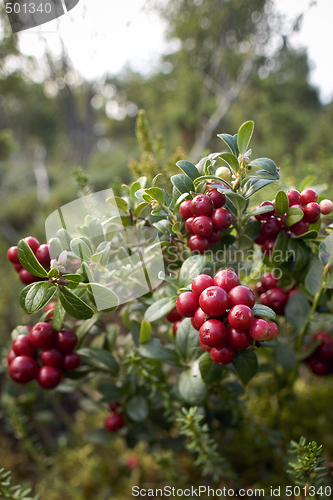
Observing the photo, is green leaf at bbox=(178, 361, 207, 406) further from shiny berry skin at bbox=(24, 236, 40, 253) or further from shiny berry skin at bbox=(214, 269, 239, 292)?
shiny berry skin at bbox=(24, 236, 40, 253)

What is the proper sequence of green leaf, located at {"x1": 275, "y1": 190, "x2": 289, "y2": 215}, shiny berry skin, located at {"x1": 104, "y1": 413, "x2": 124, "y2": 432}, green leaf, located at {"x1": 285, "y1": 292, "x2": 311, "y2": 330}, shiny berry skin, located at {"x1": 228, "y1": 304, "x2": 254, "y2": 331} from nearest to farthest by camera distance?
shiny berry skin, located at {"x1": 228, "y1": 304, "x2": 254, "y2": 331}, green leaf, located at {"x1": 275, "y1": 190, "x2": 289, "y2": 215}, green leaf, located at {"x1": 285, "y1": 292, "x2": 311, "y2": 330}, shiny berry skin, located at {"x1": 104, "y1": 413, "x2": 124, "y2": 432}

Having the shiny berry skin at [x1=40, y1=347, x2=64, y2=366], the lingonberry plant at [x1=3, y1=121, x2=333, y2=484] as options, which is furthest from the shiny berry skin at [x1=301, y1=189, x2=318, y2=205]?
the shiny berry skin at [x1=40, y1=347, x2=64, y2=366]

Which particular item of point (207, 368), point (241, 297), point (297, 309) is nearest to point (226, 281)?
point (241, 297)

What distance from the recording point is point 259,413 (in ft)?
2.86

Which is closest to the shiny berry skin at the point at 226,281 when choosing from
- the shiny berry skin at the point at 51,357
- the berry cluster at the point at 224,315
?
the berry cluster at the point at 224,315

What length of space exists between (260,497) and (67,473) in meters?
0.55

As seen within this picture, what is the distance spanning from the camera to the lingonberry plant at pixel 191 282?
40 centimetres

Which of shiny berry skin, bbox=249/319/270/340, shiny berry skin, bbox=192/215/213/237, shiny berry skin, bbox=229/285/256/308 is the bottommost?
shiny berry skin, bbox=249/319/270/340

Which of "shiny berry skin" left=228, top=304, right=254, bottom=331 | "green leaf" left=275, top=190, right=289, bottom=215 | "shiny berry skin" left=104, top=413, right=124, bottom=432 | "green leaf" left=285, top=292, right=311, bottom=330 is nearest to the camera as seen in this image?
"shiny berry skin" left=228, top=304, right=254, bottom=331

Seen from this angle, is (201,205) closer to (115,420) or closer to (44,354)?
(44,354)

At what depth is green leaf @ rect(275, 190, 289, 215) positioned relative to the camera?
1.48ft

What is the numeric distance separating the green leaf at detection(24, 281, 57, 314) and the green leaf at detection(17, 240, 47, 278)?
2 centimetres

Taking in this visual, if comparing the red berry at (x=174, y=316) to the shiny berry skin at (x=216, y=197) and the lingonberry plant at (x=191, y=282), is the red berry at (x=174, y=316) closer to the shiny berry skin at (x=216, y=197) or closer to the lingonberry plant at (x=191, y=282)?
the lingonberry plant at (x=191, y=282)

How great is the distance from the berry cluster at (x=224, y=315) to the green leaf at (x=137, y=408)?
11.2 inches
